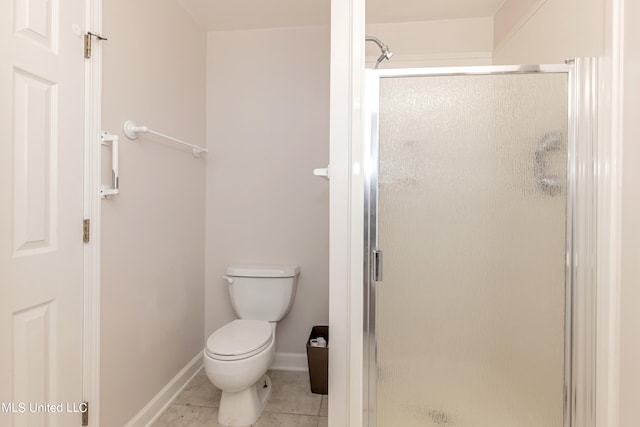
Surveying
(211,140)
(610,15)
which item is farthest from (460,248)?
(211,140)

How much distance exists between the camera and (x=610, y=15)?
42.9 inches

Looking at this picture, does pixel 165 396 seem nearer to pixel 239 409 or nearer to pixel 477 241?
pixel 239 409

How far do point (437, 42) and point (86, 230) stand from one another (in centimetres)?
218

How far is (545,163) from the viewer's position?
3.77 feet

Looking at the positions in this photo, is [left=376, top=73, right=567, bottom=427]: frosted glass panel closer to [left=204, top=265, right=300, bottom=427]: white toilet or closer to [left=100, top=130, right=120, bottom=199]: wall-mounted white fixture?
[left=204, top=265, right=300, bottom=427]: white toilet

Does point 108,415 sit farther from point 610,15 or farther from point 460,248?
point 610,15

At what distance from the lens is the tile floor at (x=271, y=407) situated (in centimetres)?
162

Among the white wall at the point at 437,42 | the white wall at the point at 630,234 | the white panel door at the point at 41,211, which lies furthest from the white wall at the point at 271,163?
the white wall at the point at 630,234

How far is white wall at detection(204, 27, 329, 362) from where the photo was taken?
2121mm

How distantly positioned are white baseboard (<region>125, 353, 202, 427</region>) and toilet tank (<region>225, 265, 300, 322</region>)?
1.51ft

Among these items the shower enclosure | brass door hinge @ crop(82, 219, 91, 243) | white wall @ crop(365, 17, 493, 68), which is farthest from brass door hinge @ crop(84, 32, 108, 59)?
white wall @ crop(365, 17, 493, 68)

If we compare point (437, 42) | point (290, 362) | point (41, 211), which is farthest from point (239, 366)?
point (437, 42)

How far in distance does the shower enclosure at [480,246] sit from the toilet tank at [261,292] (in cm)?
91

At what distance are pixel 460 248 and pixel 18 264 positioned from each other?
1.51 meters
